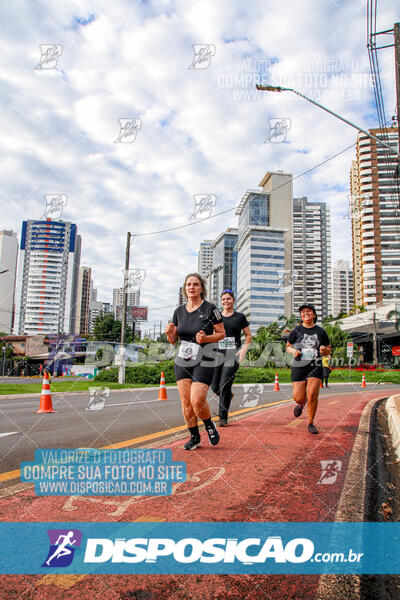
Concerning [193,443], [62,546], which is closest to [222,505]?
[62,546]

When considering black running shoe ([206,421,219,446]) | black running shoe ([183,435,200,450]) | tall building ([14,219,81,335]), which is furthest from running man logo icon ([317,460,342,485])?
tall building ([14,219,81,335])

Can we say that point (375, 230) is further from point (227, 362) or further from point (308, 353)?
point (227, 362)

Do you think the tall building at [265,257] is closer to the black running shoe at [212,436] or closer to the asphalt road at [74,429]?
the asphalt road at [74,429]

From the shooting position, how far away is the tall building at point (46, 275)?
150 m

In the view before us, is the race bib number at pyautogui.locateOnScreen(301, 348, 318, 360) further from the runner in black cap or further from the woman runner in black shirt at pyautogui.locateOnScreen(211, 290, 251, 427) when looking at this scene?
the woman runner in black shirt at pyautogui.locateOnScreen(211, 290, 251, 427)

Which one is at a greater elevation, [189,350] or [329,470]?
[189,350]

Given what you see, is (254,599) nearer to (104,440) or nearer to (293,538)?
(293,538)

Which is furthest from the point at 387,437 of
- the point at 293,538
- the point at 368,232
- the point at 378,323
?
the point at 368,232

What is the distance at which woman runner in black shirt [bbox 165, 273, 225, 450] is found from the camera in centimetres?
423

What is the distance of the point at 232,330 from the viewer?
19.8ft

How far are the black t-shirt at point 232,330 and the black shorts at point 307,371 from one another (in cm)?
95

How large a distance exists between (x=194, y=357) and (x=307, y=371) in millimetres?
2346

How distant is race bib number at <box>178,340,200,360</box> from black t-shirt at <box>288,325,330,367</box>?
2121 millimetres

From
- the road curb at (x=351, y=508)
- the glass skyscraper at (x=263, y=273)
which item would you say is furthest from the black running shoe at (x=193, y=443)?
the glass skyscraper at (x=263, y=273)
